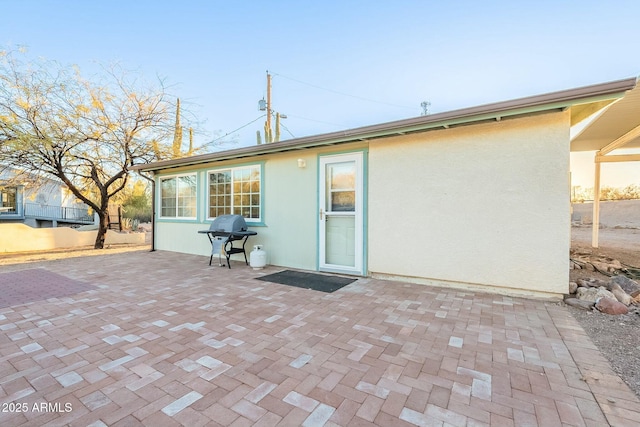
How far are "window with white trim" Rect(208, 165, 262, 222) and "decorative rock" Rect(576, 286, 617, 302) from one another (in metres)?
5.84

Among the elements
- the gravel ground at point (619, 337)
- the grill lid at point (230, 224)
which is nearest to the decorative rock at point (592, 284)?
the gravel ground at point (619, 337)

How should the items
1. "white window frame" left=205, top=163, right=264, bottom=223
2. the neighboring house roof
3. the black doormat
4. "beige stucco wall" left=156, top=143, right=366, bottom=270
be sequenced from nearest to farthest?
the neighboring house roof < the black doormat < "beige stucco wall" left=156, top=143, right=366, bottom=270 < "white window frame" left=205, top=163, right=264, bottom=223

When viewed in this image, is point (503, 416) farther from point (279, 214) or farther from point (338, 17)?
point (338, 17)

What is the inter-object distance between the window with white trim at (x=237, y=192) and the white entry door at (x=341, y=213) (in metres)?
1.83

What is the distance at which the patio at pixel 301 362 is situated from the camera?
5.74 ft

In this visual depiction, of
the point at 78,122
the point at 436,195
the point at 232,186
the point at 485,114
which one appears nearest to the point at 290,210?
the point at 232,186

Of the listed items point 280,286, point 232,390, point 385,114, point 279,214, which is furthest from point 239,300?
point 385,114

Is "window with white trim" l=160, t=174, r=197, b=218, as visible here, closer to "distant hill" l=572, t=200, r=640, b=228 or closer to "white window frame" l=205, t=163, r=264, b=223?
"white window frame" l=205, t=163, r=264, b=223

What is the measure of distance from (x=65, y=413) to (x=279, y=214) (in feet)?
15.8

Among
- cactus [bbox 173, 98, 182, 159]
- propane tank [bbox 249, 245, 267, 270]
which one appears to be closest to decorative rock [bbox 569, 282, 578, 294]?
propane tank [bbox 249, 245, 267, 270]

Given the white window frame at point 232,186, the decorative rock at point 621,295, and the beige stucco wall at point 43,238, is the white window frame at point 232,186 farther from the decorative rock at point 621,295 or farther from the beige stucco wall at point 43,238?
the beige stucco wall at point 43,238

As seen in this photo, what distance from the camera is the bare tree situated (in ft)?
26.1

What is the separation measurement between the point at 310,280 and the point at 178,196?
5.69 metres

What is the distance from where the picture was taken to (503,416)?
5.68ft
